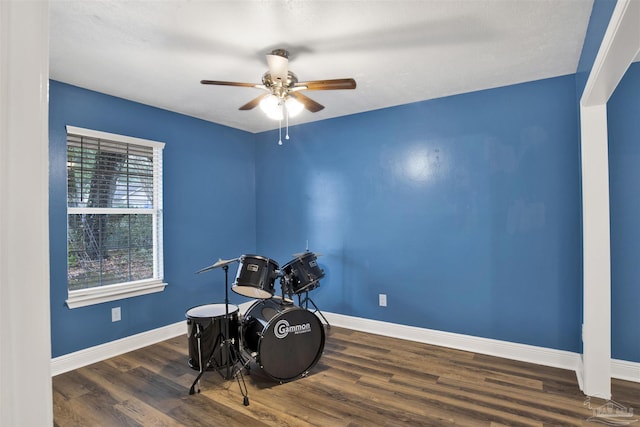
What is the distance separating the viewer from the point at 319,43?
7.70ft

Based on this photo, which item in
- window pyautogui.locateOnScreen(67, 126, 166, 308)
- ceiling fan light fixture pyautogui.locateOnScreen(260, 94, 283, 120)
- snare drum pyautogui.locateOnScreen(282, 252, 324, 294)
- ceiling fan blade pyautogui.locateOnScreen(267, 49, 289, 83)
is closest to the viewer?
ceiling fan blade pyautogui.locateOnScreen(267, 49, 289, 83)

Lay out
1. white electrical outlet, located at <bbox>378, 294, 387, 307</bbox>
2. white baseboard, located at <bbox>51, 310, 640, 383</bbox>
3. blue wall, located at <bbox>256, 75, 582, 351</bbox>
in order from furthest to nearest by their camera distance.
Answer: white electrical outlet, located at <bbox>378, 294, 387, 307</bbox>
blue wall, located at <bbox>256, 75, 582, 351</bbox>
white baseboard, located at <bbox>51, 310, 640, 383</bbox>

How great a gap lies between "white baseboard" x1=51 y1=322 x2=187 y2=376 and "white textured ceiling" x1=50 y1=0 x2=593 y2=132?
2.35 metres

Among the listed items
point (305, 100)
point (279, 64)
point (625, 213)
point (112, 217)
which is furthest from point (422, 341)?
point (112, 217)

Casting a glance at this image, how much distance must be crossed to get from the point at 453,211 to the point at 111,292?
3.35 metres

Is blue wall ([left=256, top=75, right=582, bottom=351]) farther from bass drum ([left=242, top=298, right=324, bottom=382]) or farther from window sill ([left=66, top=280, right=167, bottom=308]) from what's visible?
window sill ([left=66, top=280, right=167, bottom=308])

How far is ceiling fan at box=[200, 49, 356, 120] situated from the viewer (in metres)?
2.26

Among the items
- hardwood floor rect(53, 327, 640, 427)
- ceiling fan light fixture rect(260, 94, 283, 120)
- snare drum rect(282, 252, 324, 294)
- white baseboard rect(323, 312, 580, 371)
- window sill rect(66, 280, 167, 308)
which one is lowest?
hardwood floor rect(53, 327, 640, 427)

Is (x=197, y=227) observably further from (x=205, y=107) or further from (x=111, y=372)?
(x=111, y=372)

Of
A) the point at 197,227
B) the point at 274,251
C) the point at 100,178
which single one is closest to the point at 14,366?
the point at 100,178

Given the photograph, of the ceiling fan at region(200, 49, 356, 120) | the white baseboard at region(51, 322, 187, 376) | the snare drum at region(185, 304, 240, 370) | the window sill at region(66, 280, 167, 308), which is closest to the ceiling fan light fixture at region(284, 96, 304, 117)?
the ceiling fan at region(200, 49, 356, 120)

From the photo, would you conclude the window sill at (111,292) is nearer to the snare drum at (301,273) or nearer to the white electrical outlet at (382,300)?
the snare drum at (301,273)

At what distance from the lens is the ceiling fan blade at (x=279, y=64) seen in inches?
87.2

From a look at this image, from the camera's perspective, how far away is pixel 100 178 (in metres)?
3.22
